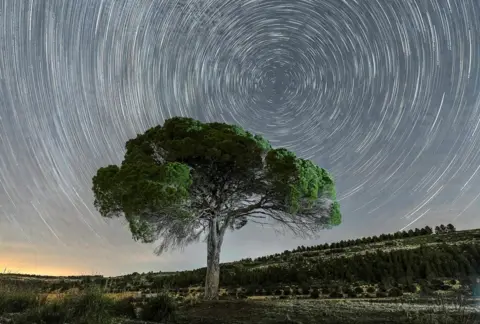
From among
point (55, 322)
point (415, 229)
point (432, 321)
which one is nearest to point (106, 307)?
point (55, 322)

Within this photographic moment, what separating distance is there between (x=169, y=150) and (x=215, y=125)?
3.16m

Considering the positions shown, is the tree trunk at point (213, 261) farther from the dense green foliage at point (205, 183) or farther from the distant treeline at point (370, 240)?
the distant treeline at point (370, 240)

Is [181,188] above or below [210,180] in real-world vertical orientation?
below

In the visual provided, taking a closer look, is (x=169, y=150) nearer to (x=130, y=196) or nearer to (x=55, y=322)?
(x=130, y=196)

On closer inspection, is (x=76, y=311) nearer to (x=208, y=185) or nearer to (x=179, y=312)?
(x=179, y=312)

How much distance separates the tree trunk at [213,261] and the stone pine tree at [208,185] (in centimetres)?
5

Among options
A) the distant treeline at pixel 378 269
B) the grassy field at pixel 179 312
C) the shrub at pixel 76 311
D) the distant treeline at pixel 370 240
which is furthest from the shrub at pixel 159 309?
the distant treeline at pixel 370 240

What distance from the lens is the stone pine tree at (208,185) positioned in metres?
19.0

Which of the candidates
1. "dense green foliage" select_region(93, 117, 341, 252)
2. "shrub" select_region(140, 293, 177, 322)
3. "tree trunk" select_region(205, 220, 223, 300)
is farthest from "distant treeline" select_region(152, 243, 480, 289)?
"shrub" select_region(140, 293, 177, 322)

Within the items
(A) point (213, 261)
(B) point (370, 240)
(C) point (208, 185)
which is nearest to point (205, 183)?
(C) point (208, 185)

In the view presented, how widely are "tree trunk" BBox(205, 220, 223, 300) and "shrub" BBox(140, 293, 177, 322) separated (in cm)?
624

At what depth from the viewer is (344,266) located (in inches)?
1652

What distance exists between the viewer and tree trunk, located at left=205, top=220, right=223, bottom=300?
66.9ft

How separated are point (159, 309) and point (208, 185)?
30.2 ft
